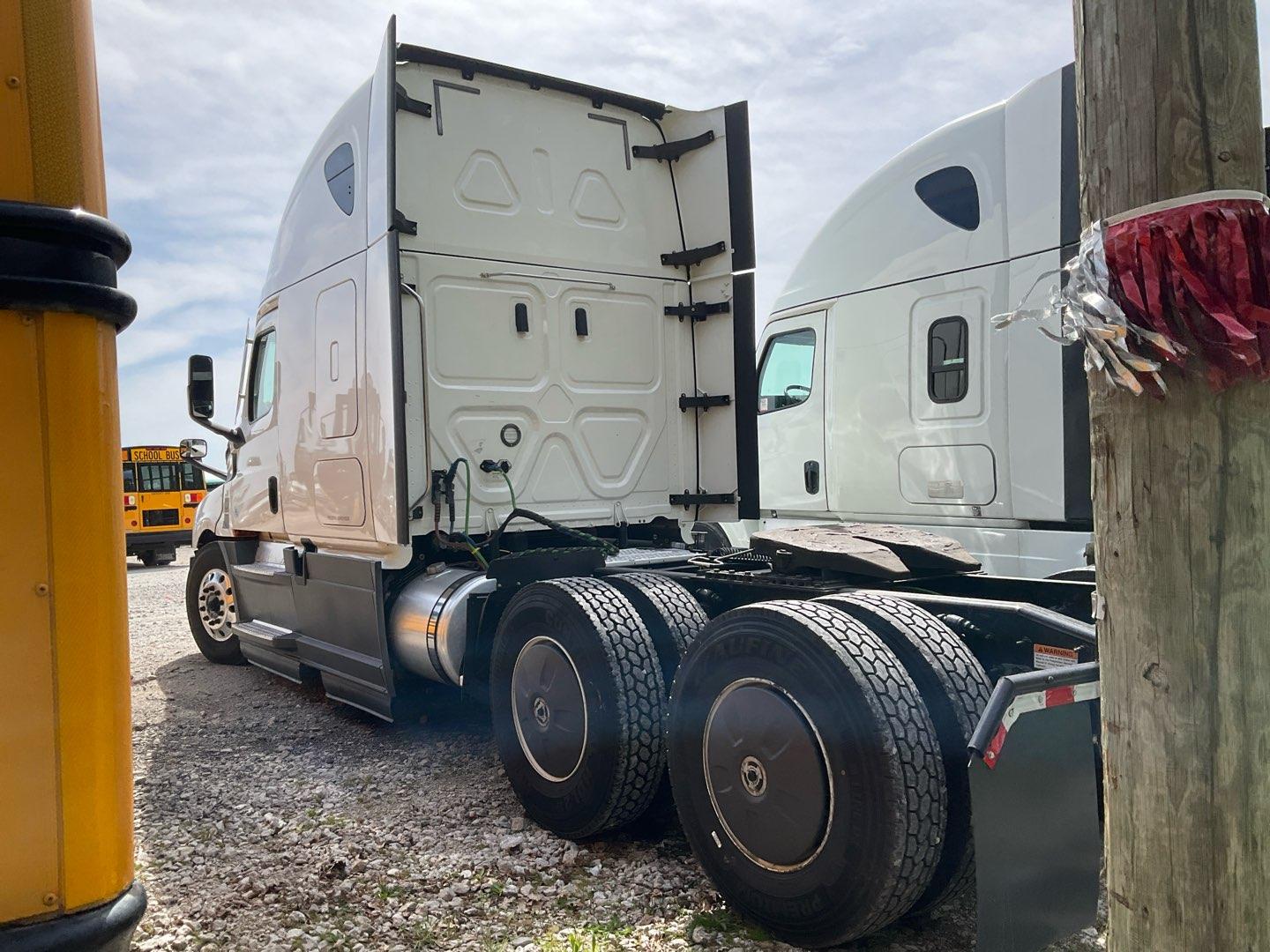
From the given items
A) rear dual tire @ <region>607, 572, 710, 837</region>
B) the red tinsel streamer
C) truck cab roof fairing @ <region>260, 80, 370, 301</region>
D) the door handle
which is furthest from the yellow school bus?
the red tinsel streamer

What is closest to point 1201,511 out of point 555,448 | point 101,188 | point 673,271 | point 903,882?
point 903,882

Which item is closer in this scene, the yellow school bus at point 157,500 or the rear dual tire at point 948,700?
the rear dual tire at point 948,700

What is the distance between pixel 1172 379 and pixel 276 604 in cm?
573

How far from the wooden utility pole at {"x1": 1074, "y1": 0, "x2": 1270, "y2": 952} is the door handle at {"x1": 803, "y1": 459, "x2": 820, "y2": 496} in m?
4.84

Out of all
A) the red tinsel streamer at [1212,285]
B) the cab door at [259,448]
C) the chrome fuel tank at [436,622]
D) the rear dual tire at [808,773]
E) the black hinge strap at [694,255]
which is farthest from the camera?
the cab door at [259,448]

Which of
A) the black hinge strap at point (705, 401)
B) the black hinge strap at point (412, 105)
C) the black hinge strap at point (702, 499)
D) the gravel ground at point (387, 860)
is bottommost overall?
the gravel ground at point (387, 860)

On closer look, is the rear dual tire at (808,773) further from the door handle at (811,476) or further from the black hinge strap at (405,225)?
the door handle at (811,476)

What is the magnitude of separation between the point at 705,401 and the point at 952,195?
6.06ft

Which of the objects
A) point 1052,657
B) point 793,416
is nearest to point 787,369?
point 793,416

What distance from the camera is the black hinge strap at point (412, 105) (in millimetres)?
5035

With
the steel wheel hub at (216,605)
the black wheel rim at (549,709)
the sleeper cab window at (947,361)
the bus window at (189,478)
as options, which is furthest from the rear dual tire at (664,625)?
the bus window at (189,478)

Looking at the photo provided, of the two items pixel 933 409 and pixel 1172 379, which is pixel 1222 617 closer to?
pixel 1172 379

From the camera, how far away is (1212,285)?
1.65 meters

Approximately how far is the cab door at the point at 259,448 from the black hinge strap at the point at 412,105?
189 cm
